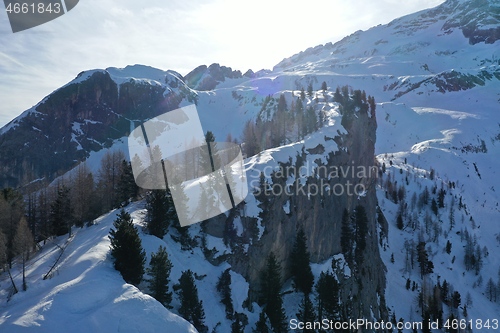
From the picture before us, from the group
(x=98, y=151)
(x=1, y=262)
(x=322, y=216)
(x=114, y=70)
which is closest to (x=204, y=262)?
(x=1, y=262)

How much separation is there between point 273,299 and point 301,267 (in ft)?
24.3

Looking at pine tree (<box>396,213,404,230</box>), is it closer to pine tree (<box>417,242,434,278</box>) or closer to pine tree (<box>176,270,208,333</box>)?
pine tree (<box>417,242,434,278</box>)

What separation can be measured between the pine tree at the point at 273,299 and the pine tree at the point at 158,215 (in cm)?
1193

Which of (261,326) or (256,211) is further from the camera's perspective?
(256,211)

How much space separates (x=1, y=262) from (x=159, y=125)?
359ft

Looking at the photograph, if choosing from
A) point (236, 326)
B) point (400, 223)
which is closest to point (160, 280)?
point (236, 326)

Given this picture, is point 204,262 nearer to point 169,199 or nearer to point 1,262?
point 169,199

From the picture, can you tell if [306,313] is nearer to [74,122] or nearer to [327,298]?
[327,298]

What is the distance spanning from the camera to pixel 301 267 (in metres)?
42.2

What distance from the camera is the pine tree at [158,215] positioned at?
35562 millimetres

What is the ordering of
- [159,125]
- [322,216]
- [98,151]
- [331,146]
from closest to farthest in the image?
[322,216] → [331,146] → [98,151] → [159,125]

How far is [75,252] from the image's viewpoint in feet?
102

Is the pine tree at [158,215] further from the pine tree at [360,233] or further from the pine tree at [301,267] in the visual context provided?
the pine tree at [360,233]

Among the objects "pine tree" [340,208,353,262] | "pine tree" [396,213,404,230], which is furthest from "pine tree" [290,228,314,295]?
"pine tree" [396,213,404,230]
